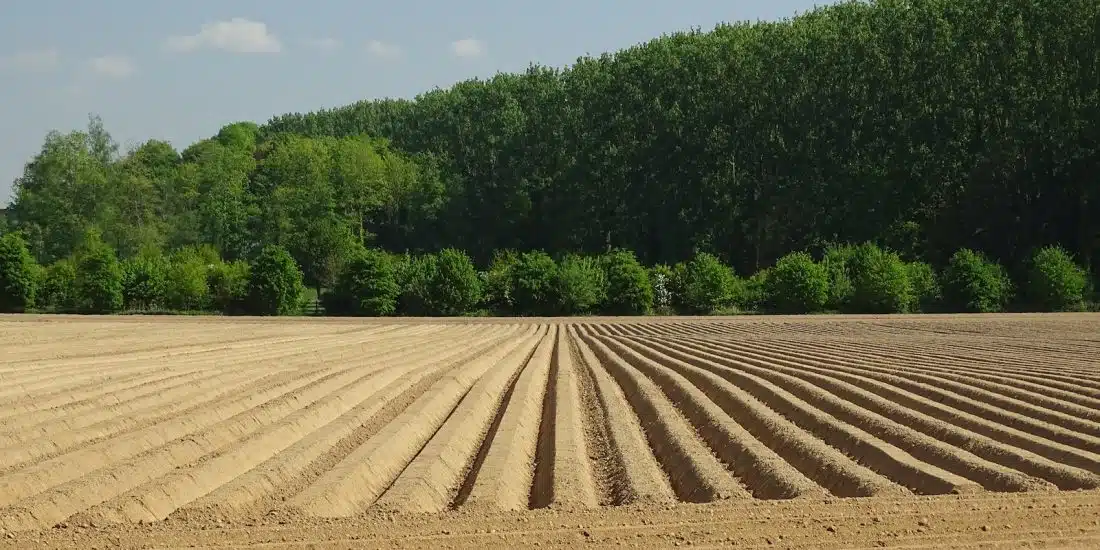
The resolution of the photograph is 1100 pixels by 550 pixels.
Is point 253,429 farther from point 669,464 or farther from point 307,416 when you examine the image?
point 669,464

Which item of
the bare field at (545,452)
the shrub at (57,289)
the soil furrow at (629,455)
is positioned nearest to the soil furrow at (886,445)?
the bare field at (545,452)

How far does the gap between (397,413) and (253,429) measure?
2339mm

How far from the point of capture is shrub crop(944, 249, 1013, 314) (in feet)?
179

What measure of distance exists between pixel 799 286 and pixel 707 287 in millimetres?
4906

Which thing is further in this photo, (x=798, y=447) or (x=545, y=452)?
(x=545, y=452)

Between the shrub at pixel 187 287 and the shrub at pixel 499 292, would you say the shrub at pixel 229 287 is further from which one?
the shrub at pixel 499 292

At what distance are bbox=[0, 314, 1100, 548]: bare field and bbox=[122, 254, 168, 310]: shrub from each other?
3915 centimetres

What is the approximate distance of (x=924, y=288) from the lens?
5750cm

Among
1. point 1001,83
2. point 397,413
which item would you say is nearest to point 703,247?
point 1001,83

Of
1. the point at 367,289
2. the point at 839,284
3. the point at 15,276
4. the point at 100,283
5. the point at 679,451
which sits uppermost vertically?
the point at 15,276

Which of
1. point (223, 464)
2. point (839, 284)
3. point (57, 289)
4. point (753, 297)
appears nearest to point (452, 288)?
point (753, 297)

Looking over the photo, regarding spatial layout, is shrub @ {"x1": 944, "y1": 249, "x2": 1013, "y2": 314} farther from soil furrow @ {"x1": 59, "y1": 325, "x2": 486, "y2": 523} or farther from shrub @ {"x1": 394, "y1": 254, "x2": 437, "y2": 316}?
soil furrow @ {"x1": 59, "y1": 325, "x2": 486, "y2": 523}

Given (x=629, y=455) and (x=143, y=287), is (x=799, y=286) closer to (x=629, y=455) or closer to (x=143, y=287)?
(x=143, y=287)

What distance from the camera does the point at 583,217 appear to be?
81312mm
